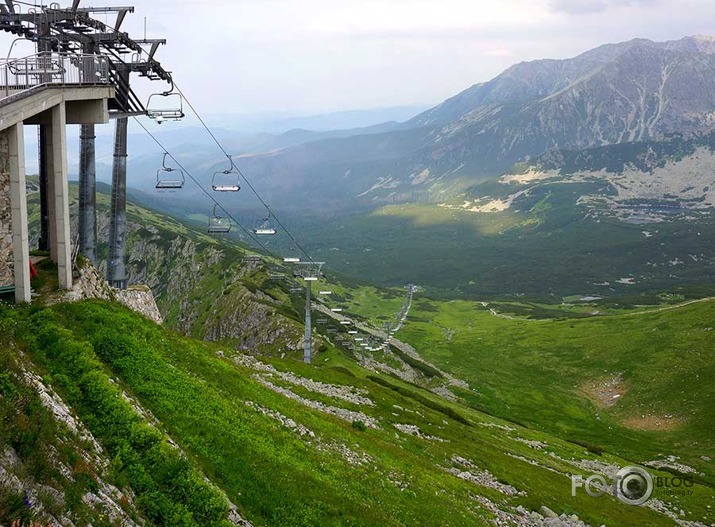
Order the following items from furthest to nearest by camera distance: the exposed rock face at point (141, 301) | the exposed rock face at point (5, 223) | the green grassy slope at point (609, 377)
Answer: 1. the green grassy slope at point (609, 377)
2. the exposed rock face at point (141, 301)
3. the exposed rock face at point (5, 223)

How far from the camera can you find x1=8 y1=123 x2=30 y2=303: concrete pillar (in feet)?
A: 86.0

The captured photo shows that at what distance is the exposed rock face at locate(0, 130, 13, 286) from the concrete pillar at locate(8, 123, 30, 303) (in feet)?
1.32

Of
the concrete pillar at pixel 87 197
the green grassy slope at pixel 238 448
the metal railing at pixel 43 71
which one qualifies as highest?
the metal railing at pixel 43 71

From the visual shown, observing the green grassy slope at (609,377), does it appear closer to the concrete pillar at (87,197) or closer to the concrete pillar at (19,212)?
the concrete pillar at (87,197)

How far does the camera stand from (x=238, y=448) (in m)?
24.3

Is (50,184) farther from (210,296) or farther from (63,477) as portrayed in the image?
(210,296)

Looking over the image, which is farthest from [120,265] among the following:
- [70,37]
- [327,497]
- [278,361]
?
[327,497]

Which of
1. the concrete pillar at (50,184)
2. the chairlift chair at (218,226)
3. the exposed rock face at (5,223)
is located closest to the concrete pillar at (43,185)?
the concrete pillar at (50,184)

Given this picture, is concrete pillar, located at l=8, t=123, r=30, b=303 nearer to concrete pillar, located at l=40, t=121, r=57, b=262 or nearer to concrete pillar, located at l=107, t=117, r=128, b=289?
concrete pillar, located at l=40, t=121, r=57, b=262

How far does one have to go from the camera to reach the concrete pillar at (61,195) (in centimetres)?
2945

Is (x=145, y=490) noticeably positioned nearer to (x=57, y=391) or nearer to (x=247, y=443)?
(x=57, y=391)

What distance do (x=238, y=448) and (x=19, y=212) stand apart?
15.4m

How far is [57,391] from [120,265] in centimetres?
2803

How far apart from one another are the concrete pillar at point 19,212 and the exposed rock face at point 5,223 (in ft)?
1.32
